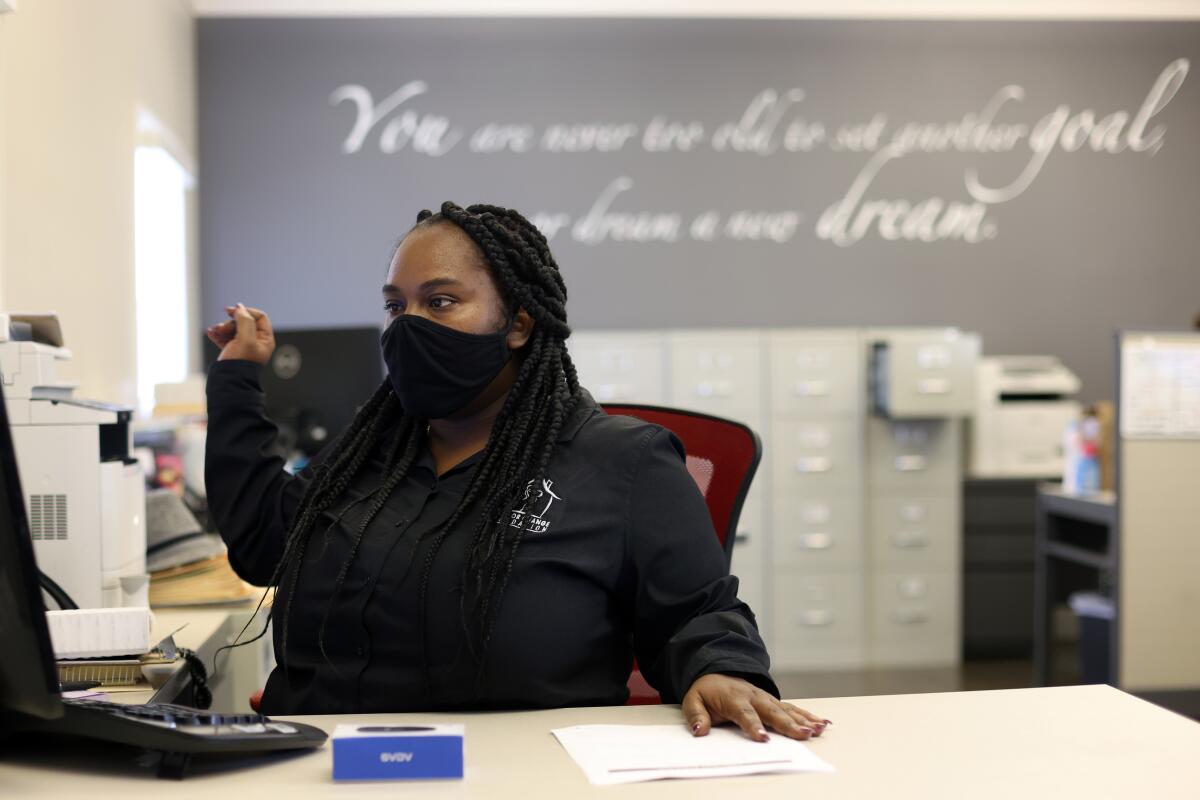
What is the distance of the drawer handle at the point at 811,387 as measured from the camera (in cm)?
506

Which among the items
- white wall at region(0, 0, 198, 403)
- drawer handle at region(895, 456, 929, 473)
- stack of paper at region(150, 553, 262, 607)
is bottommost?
stack of paper at region(150, 553, 262, 607)

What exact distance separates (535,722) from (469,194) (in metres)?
4.54

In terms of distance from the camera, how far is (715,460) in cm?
191

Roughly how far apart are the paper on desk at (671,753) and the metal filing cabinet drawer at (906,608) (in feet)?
13.4

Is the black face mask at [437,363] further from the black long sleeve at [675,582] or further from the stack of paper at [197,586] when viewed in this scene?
the stack of paper at [197,586]

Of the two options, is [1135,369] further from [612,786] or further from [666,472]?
[612,786]

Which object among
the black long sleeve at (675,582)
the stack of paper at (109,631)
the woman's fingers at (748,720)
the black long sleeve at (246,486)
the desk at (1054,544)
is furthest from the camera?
the desk at (1054,544)

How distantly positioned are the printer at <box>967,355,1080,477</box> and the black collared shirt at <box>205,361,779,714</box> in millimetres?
4095

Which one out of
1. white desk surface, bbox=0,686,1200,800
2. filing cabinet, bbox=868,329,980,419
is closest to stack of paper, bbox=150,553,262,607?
white desk surface, bbox=0,686,1200,800

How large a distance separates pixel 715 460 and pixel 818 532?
329cm

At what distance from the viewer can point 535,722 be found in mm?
1242

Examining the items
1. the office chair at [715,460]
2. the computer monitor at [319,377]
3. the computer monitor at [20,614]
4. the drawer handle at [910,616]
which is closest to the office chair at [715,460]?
the office chair at [715,460]

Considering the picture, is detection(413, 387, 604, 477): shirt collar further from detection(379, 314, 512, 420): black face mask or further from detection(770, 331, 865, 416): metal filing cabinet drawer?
detection(770, 331, 865, 416): metal filing cabinet drawer

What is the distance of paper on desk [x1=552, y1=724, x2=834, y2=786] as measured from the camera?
3.45ft
